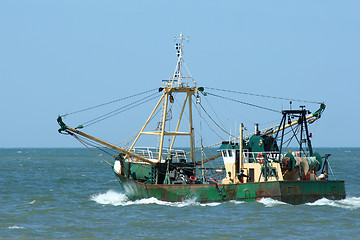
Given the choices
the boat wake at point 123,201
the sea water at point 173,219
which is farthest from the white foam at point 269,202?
the boat wake at point 123,201

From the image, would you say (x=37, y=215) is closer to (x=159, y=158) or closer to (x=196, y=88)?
(x=159, y=158)

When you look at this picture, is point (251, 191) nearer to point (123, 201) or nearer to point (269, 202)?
point (269, 202)

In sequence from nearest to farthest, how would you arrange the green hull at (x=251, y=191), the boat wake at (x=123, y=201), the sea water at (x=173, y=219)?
the sea water at (x=173, y=219)
the green hull at (x=251, y=191)
the boat wake at (x=123, y=201)

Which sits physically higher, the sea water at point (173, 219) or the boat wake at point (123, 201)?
the boat wake at point (123, 201)

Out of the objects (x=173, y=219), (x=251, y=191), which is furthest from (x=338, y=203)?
(x=173, y=219)

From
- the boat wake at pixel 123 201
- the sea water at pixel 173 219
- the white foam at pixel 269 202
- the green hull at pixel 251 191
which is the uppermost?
the green hull at pixel 251 191

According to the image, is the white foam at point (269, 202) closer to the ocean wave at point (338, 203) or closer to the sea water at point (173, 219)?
the sea water at point (173, 219)

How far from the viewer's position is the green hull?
34.6 meters

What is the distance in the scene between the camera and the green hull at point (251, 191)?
113 feet

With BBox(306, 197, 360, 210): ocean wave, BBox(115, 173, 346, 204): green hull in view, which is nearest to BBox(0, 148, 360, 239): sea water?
BBox(306, 197, 360, 210): ocean wave

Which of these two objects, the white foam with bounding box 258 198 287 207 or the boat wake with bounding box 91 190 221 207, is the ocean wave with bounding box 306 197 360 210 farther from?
the boat wake with bounding box 91 190 221 207

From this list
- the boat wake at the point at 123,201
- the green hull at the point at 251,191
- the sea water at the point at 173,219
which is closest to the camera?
the sea water at the point at 173,219

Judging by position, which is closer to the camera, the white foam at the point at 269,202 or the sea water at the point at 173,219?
the sea water at the point at 173,219

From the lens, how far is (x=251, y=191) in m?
35.4
